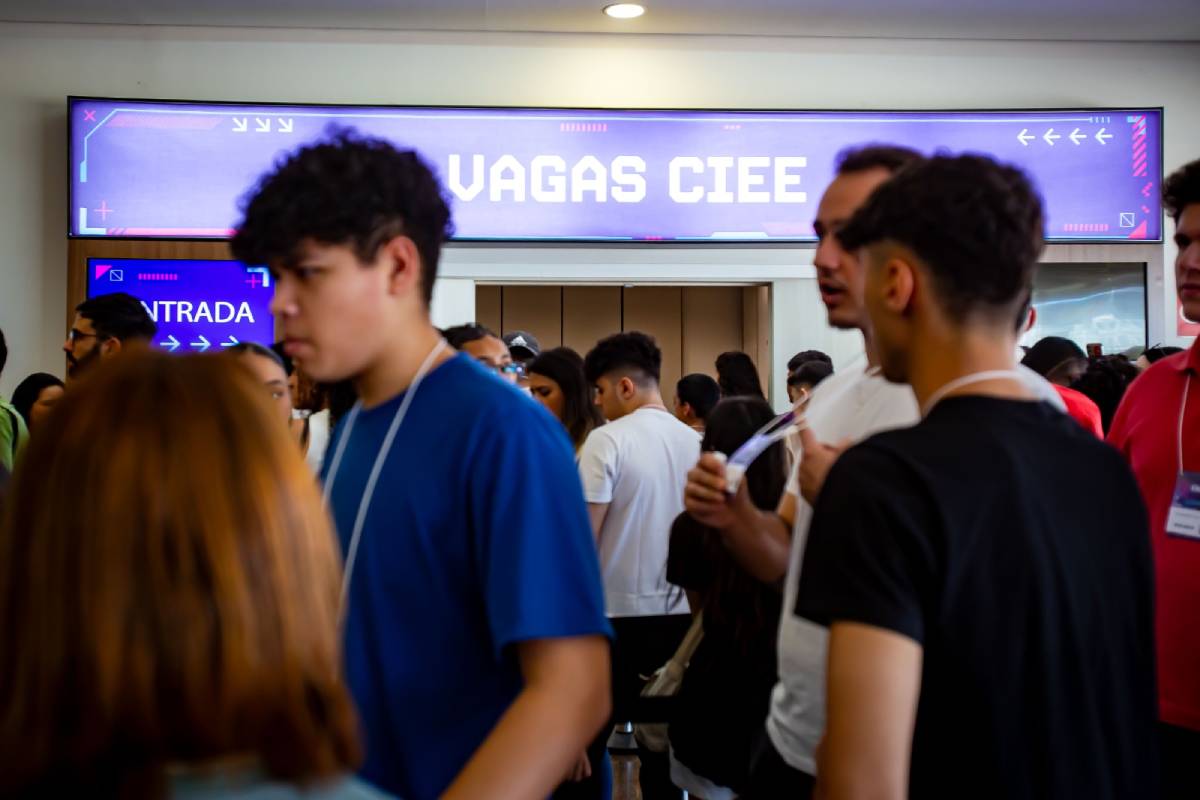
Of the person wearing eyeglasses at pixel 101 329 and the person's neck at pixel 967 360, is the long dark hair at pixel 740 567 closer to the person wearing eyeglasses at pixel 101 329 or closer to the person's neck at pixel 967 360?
the person's neck at pixel 967 360

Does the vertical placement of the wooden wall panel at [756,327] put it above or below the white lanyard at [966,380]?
above

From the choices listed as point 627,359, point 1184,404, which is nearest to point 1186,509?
point 1184,404

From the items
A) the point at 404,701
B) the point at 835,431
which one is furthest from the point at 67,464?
the point at 835,431

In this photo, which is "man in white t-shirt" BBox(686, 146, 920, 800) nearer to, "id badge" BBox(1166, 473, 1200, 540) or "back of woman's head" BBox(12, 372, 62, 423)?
"id badge" BBox(1166, 473, 1200, 540)

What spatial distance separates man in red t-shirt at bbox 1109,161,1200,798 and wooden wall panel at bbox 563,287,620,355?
249 inches

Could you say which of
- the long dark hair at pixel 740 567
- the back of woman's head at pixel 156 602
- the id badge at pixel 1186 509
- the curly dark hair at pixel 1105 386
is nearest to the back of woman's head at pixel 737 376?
the curly dark hair at pixel 1105 386

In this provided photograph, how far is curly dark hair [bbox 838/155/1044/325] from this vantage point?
3.85 feet

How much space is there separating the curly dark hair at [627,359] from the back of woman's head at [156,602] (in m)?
3.13

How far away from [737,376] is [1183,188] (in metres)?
3.69

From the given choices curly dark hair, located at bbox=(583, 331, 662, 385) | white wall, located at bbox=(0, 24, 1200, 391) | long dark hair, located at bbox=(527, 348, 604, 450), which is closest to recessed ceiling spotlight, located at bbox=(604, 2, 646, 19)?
white wall, located at bbox=(0, 24, 1200, 391)

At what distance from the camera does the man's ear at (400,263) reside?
51.3 inches

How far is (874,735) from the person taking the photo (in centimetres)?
105

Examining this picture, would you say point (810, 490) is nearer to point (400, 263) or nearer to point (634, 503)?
point (400, 263)

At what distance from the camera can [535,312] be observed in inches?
324
